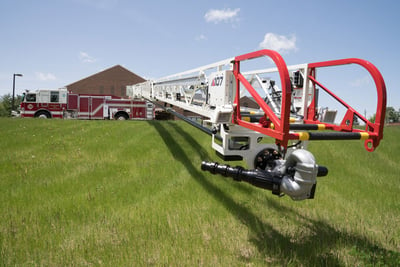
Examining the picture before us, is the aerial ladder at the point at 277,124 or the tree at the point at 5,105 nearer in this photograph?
the aerial ladder at the point at 277,124

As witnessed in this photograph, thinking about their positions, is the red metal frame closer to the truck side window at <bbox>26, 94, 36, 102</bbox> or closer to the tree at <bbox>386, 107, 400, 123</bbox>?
the truck side window at <bbox>26, 94, 36, 102</bbox>

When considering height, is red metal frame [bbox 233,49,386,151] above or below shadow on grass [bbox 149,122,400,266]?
above

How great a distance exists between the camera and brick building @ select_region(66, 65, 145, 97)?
4291 cm

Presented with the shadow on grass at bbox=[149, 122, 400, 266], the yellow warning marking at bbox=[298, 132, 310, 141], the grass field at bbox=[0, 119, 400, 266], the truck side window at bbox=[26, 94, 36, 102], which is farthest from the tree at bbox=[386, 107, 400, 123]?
the yellow warning marking at bbox=[298, 132, 310, 141]

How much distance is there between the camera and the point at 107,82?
44.0 meters

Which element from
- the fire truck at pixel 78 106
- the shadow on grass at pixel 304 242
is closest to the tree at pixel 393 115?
the fire truck at pixel 78 106

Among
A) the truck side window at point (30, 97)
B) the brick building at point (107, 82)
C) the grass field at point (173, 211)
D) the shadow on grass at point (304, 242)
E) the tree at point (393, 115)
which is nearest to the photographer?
the shadow on grass at point (304, 242)

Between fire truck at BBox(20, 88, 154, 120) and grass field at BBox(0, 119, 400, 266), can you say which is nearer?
grass field at BBox(0, 119, 400, 266)

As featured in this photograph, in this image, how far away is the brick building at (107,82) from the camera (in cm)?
4291

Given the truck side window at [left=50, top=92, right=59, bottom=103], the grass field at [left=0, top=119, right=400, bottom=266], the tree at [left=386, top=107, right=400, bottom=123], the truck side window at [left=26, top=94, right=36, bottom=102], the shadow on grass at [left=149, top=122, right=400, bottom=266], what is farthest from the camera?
the tree at [left=386, top=107, right=400, bottom=123]

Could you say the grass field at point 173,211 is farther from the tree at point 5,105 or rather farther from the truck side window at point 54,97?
the tree at point 5,105

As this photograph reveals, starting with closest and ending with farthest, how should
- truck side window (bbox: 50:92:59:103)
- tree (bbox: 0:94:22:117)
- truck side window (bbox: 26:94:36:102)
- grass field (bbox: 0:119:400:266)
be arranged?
grass field (bbox: 0:119:400:266)
truck side window (bbox: 26:94:36:102)
truck side window (bbox: 50:92:59:103)
tree (bbox: 0:94:22:117)

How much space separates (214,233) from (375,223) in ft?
9.67

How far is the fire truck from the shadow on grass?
571 inches
